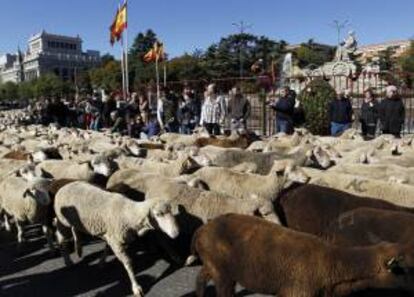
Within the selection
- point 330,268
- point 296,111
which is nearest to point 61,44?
point 296,111

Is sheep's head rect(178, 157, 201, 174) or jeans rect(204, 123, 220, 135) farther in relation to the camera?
jeans rect(204, 123, 220, 135)

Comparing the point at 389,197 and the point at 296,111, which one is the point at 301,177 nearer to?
the point at 389,197

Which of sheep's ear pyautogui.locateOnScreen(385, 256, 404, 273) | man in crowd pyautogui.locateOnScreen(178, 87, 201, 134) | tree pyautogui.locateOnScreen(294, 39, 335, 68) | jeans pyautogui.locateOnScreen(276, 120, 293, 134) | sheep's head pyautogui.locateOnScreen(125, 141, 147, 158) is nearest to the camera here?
sheep's ear pyautogui.locateOnScreen(385, 256, 404, 273)

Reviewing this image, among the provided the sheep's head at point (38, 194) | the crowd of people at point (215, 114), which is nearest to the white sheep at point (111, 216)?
the sheep's head at point (38, 194)

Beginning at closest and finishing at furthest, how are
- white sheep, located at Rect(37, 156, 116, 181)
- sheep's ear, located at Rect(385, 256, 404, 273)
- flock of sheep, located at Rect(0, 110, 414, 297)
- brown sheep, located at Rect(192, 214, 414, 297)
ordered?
sheep's ear, located at Rect(385, 256, 404, 273)
brown sheep, located at Rect(192, 214, 414, 297)
flock of sheep, located at Rect(0, 110, 414, 297)
white sheep, located at Rect(37, 156, 116, 181)

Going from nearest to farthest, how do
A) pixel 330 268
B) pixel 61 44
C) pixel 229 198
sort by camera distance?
1. pixel 330 268
2. pixel 229 198
3. pixel 61 44

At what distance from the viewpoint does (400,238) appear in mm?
5184

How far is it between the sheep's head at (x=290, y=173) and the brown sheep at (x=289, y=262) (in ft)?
7.85

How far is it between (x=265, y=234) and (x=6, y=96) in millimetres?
129426

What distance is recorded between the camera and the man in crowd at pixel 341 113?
1345 cm

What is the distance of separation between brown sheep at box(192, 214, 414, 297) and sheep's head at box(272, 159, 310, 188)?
2.39m

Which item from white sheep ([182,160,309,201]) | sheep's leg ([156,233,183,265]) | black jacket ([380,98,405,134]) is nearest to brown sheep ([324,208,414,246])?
white sheep ([182,160,309,201])

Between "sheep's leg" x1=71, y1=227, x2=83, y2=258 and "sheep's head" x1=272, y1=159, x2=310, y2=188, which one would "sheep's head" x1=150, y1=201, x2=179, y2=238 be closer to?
"sheep's leg" x1=71, y1=227, x2=83, y2=258

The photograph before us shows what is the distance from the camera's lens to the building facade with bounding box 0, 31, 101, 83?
15425 cm
